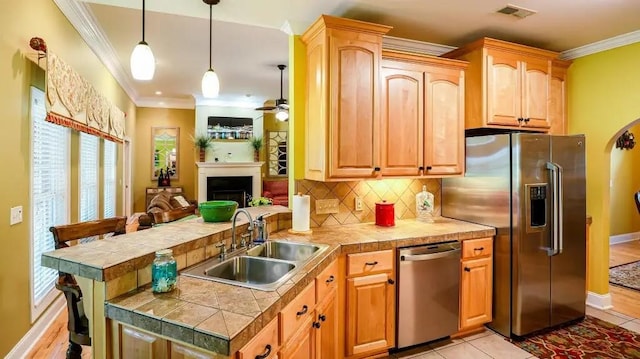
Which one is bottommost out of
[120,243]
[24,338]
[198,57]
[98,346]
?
[24,338]

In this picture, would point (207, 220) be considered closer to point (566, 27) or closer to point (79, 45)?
point (79, 45)

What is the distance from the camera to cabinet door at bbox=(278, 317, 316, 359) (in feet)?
5.16

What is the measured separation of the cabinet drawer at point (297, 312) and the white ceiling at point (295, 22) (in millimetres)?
2103

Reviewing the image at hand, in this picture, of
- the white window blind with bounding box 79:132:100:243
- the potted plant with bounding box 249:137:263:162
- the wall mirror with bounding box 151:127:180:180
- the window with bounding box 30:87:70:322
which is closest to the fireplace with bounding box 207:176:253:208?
the potted plant with bounding box 249:137:263:162

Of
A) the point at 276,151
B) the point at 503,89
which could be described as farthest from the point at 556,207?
the point at 276,151

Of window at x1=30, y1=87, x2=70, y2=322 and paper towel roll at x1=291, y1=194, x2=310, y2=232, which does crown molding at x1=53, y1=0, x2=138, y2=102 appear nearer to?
window at x1=30, y1=87, x2=70, y2=322

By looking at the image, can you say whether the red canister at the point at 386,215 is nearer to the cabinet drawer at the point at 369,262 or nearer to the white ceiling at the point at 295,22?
the cabinet drawer at the point at 369,262

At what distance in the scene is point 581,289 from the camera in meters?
3.11

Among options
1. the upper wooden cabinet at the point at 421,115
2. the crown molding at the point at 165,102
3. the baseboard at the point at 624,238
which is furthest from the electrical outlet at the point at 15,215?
the baseboard at the point at 624,238

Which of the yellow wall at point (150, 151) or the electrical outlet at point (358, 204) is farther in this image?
the yellow wall at point (150, 151)

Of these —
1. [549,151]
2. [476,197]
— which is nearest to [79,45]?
[476,197]

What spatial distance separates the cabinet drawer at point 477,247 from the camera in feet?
9.20

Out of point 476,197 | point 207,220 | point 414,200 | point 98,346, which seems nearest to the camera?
point 98,346

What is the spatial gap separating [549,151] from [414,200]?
121cm
